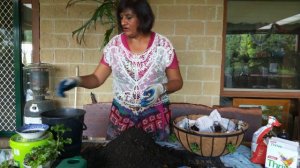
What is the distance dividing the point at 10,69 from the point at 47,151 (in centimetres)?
239

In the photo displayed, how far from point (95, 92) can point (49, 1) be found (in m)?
1.02

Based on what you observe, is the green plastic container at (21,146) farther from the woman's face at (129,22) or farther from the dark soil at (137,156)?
the woman's face at (129,22)

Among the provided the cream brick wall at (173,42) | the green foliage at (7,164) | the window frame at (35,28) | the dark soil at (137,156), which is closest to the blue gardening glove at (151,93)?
the dark soil at (137,156)

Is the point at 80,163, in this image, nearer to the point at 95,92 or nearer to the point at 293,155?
the point at 293,155

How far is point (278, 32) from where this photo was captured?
3.08 m

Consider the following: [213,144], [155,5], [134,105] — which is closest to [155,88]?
[134,105]

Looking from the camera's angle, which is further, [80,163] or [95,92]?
[95,92]

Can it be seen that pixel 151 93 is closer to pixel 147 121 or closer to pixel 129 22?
pixel 147 121

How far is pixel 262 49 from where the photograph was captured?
312 cm

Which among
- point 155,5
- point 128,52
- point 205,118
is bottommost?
point 205,118

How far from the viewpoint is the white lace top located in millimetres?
1647

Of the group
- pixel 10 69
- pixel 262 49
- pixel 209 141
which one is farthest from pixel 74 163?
pixel 262 49

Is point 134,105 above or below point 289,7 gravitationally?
below

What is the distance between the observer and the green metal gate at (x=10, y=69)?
298cm
